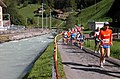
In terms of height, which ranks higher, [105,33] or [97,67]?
[105,33]

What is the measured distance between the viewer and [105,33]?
53.0ft

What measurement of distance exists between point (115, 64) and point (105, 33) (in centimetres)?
313

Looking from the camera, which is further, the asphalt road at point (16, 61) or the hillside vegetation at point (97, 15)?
the hillside vegetation at point (97, 15)

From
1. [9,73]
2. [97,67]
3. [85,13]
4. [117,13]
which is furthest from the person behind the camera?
→ [85,13]

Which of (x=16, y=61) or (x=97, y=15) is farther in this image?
(x=97, y=15)

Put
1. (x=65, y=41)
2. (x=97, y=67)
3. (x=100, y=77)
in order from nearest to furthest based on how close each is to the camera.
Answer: (x=100, y=77)
(x=97, y=67)
(x=65, y=41)

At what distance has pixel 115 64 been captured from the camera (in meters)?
18.7

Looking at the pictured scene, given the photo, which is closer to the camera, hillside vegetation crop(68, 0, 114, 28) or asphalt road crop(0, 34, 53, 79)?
asphalt road crop(0, 34, 53, 79)

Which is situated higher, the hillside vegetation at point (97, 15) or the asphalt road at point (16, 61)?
the hillside vegetation at point (97, 15)

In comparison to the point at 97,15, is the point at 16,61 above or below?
below

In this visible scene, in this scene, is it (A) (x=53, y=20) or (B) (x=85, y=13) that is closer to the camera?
(B) (x=85, y=13)

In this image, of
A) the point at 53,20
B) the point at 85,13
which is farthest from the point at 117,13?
the point at 53,20

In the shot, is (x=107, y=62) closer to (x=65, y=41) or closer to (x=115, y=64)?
(x=115, y=64)

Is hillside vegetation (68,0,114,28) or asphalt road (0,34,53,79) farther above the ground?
hillside vegetation (68,0,114,28)
